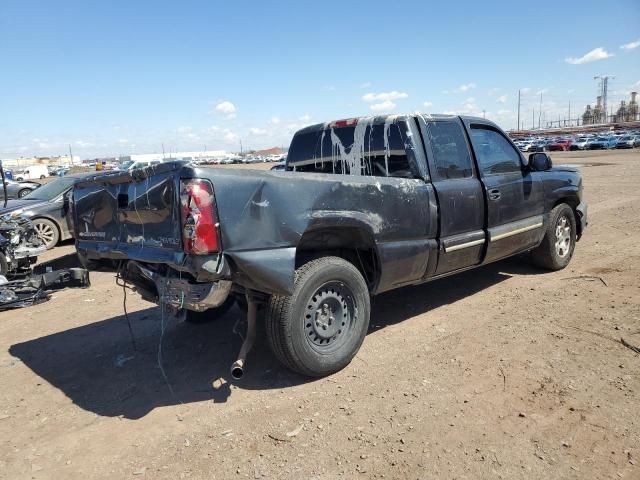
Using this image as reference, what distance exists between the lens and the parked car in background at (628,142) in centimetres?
4788

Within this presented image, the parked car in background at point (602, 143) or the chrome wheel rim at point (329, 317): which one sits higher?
the parked car in background at point (602, 143)

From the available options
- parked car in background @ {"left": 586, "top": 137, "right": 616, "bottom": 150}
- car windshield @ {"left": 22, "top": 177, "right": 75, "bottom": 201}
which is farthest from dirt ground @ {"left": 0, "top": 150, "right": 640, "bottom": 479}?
parked car in background @ {"left": 586, "top": 137, "right": 616, "bottom": 150}

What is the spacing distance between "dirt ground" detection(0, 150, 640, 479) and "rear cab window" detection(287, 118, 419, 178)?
1.52m

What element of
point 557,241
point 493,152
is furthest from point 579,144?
point 493,152

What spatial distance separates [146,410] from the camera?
11.2ft

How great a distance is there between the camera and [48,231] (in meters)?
9.95

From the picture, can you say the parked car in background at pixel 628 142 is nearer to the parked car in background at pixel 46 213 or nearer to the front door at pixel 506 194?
the front door at pixel 506 194

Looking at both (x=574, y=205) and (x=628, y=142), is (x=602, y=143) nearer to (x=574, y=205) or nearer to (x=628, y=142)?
(x=628, y=142)

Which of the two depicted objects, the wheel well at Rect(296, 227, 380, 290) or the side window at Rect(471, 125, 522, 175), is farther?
the side window at Rect(471, 125, 522, 175)

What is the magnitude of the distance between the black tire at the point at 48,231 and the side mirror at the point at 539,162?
8.98 metres

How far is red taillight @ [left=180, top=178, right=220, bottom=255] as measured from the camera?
9.95ft

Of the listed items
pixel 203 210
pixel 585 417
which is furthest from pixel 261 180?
pixel 585 417

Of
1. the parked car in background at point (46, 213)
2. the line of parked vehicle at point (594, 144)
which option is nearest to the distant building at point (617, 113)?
the line of parked vehicle at point (594, 144)

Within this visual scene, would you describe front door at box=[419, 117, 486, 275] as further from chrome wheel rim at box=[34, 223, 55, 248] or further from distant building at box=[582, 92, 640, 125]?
distant building at box=[582, 92, 640, 125]
